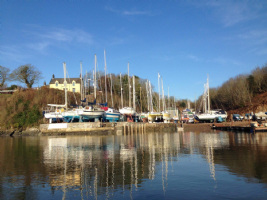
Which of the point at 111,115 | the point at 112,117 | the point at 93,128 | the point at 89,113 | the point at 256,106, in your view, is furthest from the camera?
the point at 256,106

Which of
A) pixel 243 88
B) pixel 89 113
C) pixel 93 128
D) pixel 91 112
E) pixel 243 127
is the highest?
pixel 243 88

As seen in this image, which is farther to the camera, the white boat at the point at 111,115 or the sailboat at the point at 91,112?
the white boat at the point at 111,115

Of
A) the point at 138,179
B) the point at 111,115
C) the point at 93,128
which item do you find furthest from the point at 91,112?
the point at 138,179

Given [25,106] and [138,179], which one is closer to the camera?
[138,179]

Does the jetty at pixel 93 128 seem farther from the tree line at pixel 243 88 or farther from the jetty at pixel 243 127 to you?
the tree line at pixel 243 88

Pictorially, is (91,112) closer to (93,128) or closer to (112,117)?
(93,128)

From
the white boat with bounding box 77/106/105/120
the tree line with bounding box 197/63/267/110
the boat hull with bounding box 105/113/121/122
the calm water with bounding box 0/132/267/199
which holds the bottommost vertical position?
the calm water with bounding box 0/132/267/199

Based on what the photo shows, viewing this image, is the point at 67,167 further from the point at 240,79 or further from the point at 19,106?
the point at 240,79

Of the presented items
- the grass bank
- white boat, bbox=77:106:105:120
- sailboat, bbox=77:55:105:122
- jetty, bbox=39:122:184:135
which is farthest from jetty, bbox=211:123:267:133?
the grass bank

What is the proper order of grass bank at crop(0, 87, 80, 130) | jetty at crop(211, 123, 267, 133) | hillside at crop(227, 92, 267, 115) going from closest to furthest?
jetty at crop(211, 123, 267, 133) → grass bank at crop(0, 87, 80, 130) → hillside at crop(227, 92, 267, 115)

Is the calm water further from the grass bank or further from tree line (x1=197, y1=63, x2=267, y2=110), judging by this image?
tree line (x1=197, y1=63, x2=267, y2=110)

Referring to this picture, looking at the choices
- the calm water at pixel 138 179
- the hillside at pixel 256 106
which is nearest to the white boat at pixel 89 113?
the calm water at pixel 138 179

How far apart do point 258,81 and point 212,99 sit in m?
19.1

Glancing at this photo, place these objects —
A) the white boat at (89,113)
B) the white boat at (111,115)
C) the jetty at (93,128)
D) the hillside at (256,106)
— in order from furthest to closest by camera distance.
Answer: the hillside at (256,106) → the white boat at (111,115) → the white boat at (89,113) → the jetty at (93,128)
